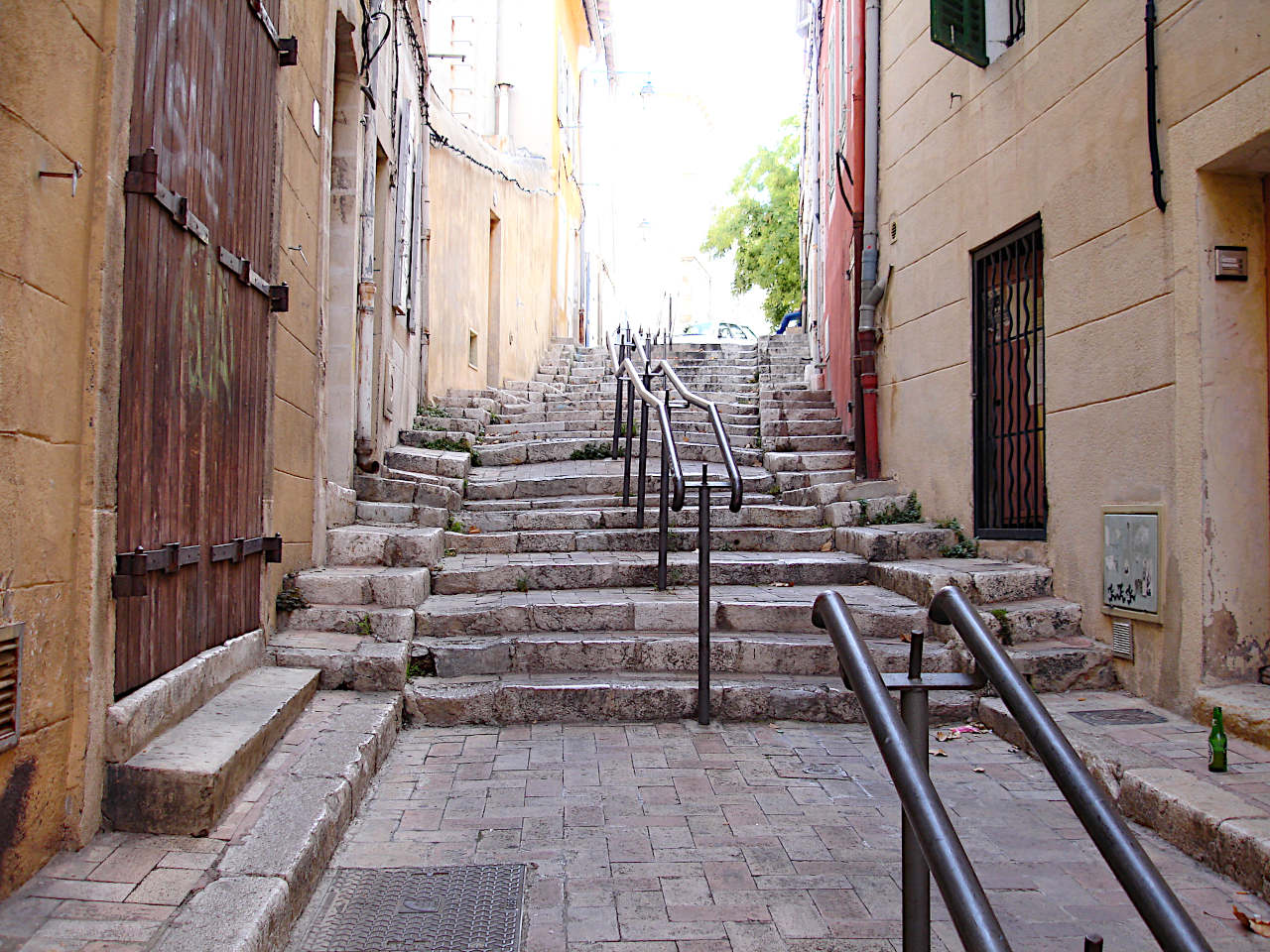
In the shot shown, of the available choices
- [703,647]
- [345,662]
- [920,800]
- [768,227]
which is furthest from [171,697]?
Result: [768,227]

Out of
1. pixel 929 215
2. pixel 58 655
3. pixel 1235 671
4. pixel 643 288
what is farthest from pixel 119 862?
pixel 643 288

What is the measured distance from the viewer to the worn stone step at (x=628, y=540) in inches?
251

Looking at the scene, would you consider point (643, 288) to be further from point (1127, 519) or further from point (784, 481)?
point (1127, 519)

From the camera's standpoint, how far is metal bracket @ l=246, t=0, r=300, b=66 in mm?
4055

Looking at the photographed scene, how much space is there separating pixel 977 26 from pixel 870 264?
2.08 m

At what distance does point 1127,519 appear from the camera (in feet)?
14.4

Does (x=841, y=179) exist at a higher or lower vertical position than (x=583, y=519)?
higher

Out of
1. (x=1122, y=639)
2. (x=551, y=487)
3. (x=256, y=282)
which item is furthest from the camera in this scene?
(x=551, y=487)

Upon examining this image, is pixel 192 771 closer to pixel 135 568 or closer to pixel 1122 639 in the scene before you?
pixel 135 568

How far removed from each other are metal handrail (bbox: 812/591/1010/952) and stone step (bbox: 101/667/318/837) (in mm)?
1795

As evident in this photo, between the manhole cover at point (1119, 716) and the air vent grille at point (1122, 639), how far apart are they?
335 mm

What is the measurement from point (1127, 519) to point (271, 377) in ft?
12.5

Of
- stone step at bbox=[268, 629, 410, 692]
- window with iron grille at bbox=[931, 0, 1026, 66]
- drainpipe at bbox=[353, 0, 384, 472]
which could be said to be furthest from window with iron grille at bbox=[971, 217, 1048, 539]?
drainpipe at bbox=[353, 0, 384, 472]

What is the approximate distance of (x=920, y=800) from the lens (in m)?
1.58
